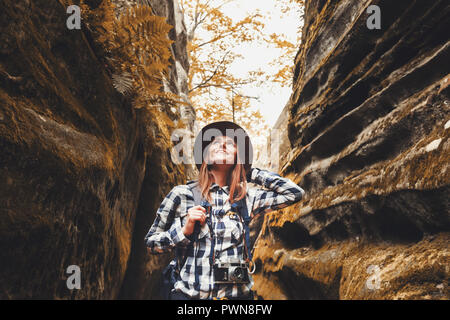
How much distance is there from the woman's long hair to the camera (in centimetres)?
71

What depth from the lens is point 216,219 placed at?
2869mm

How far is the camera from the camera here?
2.54 meters

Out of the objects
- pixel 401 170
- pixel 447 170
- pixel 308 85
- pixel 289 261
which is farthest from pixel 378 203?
pixel 308 85

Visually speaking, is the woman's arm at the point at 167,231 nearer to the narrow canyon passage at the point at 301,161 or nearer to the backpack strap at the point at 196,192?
the backpack strap at the point at 196,192

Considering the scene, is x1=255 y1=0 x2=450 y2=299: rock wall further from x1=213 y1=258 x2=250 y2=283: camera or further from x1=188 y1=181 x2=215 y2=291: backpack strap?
x1=188 y1=181 x2=215 y2=291: backpack strap

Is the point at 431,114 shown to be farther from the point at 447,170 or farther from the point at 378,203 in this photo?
the point at 378,203

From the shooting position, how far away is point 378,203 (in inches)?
123

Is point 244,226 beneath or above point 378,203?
beneath

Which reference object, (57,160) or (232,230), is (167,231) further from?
(57,160)

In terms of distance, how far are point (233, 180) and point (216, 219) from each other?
0.58m

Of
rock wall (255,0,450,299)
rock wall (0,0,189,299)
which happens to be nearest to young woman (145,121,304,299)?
rock wall (0,0,189,299)

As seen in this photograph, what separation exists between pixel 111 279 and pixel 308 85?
4800mm

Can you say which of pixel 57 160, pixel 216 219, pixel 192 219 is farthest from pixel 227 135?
pixel 57 160

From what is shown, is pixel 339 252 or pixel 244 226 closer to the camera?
pixel 244 226
